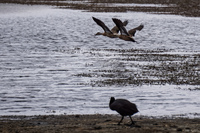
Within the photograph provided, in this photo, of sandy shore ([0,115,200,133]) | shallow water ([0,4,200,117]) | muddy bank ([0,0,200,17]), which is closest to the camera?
sandy shore ([0,115,200,133])

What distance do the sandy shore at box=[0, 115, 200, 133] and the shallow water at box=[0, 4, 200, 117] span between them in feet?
4.81

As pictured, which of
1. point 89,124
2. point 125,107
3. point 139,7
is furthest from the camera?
point 139,7

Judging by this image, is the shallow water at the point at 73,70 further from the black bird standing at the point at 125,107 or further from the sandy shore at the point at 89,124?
the black bird standing at the point at 125,107

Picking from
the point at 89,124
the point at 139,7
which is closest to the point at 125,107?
the point at 89,124

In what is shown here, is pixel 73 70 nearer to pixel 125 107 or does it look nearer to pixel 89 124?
pixel 89 124

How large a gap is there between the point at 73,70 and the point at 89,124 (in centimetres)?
1366

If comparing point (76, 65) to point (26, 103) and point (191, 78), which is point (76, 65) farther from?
point (26, 103)

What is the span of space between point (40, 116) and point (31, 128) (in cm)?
242

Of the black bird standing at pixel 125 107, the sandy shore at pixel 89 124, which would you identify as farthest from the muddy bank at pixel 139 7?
the black bird standing at pixel 125 107

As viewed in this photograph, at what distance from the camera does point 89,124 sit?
1308cm

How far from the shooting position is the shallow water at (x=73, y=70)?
57.2 feet

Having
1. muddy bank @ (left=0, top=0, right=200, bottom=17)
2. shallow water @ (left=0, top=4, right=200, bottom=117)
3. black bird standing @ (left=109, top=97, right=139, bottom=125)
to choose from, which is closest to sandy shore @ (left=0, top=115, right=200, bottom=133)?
black bird standing @ (left=109, top=97, right=139, bottom=125)

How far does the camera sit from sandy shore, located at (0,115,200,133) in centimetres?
1202

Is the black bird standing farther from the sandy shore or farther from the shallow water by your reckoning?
the shallow water
